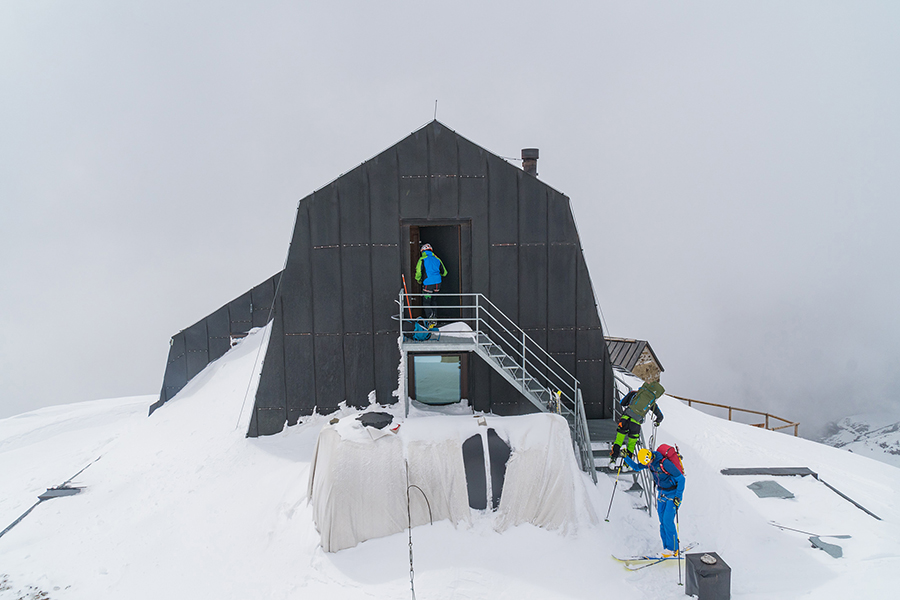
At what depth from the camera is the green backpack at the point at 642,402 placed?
376 inches

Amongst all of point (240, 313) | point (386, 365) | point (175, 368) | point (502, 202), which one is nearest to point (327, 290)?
point (386, 365)

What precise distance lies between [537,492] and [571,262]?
226 inches

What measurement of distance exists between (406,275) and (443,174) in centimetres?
261

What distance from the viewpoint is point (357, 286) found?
39.0 feet

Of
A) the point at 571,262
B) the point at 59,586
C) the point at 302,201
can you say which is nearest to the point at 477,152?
the point at 571,262

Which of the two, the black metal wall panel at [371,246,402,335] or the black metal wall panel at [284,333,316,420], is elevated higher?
the black metal wall panel at [371,246,402,335]

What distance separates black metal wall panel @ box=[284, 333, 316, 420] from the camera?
1210cm

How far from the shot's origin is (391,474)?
8.42 m

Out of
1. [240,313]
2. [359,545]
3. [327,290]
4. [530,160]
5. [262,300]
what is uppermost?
[530,160]

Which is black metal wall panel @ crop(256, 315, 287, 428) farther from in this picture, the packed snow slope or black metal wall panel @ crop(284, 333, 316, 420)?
the packed snow slope

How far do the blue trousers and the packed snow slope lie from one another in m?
0.32

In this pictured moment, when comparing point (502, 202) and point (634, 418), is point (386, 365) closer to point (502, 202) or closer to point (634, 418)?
point (502, 202)

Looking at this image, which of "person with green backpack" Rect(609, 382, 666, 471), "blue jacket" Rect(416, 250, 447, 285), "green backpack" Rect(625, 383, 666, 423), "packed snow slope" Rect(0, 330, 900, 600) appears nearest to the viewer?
"packed snow slope" Rect(0, 330, 900, 600)

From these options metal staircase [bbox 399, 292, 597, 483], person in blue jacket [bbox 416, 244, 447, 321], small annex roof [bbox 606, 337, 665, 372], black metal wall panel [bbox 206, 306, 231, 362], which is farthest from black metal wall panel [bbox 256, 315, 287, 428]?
small annex roof [bbox 606, 337, 665, 372]
